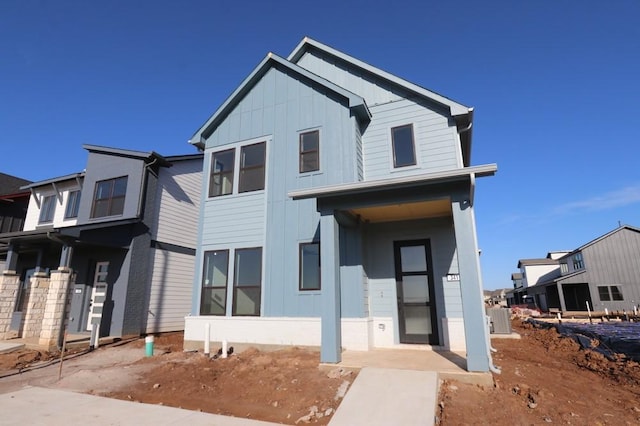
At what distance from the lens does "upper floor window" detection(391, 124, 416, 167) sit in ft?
30.6

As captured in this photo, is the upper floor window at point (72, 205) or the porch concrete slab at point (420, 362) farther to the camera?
the upper floor window at point (72, 205)

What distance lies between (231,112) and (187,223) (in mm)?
6093

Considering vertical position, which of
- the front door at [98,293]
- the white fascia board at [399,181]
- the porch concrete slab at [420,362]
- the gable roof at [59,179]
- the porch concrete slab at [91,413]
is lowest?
the porch concrete slab at [91,413]

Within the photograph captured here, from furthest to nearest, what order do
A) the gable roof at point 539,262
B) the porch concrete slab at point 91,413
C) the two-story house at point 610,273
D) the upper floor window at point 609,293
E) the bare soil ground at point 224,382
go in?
1. the gable roof at point 539,262
2. the upper floor window at point 609,293
3. the two-story house at point 610,273
4. the bare soil ground at point 224,382
5. the porch concrete slab at point 91,413

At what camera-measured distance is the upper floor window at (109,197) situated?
533 inches

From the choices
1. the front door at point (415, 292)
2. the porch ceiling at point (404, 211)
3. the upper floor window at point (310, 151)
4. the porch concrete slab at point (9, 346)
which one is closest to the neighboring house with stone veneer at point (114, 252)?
the porch concrete slab at point (9, 346)

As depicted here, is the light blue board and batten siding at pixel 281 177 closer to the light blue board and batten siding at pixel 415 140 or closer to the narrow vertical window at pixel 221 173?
the narrow vertical window at pixel 221 173

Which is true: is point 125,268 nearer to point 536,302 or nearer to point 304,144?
point 304,144

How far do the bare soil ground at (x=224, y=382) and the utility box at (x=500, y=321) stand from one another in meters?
7.30

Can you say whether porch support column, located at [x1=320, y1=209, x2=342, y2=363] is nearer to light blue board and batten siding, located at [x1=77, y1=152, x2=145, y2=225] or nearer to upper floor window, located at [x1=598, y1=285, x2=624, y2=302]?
light blue board and batten siding, located at [x1=77, y1=152, x2=145, y2=225]

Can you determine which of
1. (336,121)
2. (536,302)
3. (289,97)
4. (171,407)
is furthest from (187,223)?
(536,302)

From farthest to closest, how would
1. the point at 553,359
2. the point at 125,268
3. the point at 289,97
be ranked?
the point at 125,268, the point at 289,97, the point at 553,359

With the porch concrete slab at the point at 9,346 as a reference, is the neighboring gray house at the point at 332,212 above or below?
above

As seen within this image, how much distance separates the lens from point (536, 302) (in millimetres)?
41312
